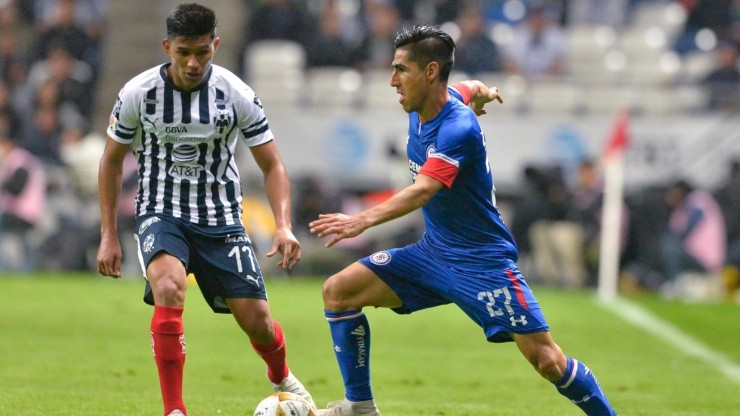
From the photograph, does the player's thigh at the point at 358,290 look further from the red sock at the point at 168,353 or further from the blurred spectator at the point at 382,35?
the blurred spectator at the point at 382,35

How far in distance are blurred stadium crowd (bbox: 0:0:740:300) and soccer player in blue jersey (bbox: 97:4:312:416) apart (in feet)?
44.7

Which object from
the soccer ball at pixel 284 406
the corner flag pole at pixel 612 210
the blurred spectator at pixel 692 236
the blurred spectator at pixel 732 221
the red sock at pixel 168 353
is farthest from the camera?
the blurred spectator at pixel 732 221

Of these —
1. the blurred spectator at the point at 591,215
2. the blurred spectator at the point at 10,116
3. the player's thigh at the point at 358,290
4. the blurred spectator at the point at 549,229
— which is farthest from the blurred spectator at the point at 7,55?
the player's thigh at the point at 358,290

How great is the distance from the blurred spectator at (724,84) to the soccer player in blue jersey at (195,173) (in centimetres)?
1558

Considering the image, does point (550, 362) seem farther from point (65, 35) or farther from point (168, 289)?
point (65, 35)

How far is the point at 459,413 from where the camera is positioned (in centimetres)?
953

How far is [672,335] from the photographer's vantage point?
16062 mm

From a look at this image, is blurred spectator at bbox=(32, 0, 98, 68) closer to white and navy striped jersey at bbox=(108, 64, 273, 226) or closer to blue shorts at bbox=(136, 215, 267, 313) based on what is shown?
white and navy striped jersey at bbox=(108, 64, 273, 226)

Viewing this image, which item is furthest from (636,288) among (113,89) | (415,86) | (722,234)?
(415,86)

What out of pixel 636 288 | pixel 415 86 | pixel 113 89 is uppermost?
pixel 415 86

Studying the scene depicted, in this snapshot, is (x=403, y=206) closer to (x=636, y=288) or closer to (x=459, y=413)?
(x=459, y=413)

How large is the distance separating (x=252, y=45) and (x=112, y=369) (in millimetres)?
15271

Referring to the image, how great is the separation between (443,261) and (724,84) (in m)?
15.7

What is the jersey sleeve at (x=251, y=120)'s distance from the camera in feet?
28.5
